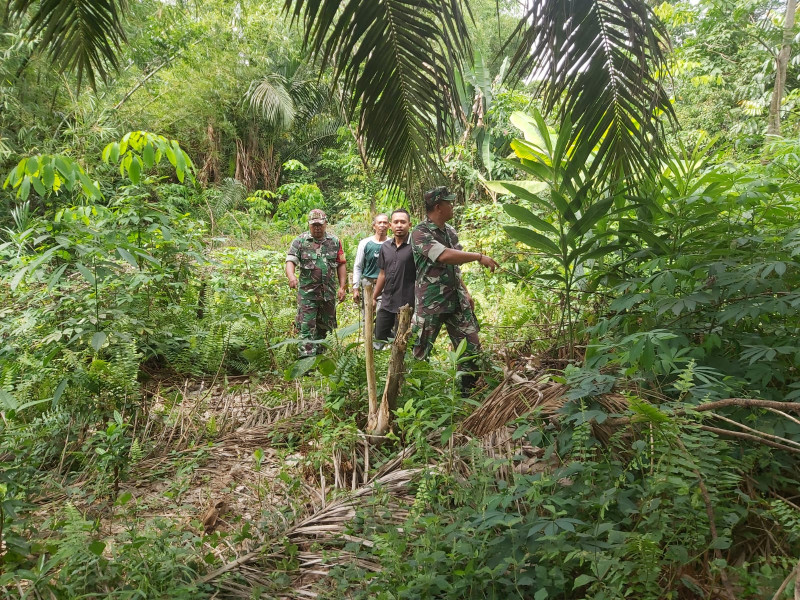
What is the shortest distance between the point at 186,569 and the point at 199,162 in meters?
17.8

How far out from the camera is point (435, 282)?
15.0ft

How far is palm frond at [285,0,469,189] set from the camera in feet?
7.35

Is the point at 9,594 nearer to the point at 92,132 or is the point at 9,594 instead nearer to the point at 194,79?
the point at 92,132

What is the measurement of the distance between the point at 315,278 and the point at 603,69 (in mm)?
4004

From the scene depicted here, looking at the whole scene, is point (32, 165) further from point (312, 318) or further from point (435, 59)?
point (312, 318)

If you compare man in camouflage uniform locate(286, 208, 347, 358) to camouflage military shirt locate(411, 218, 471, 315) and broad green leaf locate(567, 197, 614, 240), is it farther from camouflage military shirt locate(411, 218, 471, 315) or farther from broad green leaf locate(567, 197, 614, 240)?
broad green leaf locate(567, 197, 614, 240)

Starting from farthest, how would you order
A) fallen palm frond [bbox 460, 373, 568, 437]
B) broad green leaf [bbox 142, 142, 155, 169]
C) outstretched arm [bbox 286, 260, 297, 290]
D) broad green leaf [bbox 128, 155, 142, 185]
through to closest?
outstretched arm [bbox 286, 260, 297, 290]
broad green leaf [bbox 128, 155, 142, 185]
broad green leaf [bbox 142, 142, 155, 169]
fallen palm frond [bbox 460, 373, 568, 437]

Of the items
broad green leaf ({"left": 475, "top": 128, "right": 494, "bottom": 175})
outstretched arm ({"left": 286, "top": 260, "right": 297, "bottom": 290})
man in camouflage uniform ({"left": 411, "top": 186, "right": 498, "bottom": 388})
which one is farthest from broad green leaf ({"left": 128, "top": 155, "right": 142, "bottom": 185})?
broad green leaf ({"left": 475, "top": 128, "right": 494, "bottom": 175})

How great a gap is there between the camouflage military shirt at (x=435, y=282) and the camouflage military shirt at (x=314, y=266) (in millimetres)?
1860

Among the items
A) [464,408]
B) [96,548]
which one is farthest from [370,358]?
[96,548]

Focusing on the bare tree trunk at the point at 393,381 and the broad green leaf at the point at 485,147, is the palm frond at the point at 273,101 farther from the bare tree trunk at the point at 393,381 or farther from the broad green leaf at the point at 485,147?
the bare tree trunk at the point at 393,381

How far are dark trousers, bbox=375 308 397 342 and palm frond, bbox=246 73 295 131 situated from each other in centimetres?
1246

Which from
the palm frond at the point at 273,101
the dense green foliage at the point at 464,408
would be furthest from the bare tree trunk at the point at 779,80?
the palm frond at the point at 273,101

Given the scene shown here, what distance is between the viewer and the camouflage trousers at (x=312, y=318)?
6125 mm
